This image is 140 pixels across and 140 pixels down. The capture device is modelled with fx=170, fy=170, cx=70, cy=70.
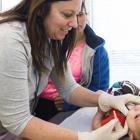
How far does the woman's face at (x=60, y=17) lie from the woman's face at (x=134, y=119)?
71 cm

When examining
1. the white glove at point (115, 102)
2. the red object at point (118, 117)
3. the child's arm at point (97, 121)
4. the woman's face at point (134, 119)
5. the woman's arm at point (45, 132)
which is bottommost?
the child's arm at point (97, 121)

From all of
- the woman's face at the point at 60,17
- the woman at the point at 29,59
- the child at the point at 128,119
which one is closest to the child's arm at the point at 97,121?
the child at the point at 128,119

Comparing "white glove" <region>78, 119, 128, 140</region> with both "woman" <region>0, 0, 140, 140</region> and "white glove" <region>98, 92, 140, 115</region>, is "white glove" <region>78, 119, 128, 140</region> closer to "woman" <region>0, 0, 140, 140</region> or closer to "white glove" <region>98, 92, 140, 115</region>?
"woman" <region>0, 0, 140, 140</region>

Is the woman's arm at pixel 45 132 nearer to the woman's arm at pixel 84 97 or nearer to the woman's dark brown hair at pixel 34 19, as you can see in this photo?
the woman's dark brown hair at pixel 34 19

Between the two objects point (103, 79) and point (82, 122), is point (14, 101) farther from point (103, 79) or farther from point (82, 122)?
point (103, 79)

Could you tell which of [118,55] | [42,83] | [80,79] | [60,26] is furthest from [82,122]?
[118,55]

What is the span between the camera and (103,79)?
188 centimetres

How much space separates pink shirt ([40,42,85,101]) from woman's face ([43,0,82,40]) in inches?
31.5

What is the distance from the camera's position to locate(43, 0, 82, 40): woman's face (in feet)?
3.12

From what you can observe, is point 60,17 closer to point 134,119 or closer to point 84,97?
point 84,97

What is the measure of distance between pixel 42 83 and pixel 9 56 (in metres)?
0.44

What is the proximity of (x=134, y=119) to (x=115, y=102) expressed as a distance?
6.7 inches

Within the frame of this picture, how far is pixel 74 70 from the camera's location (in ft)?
6.10

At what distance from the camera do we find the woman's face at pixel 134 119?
1.10 metres
